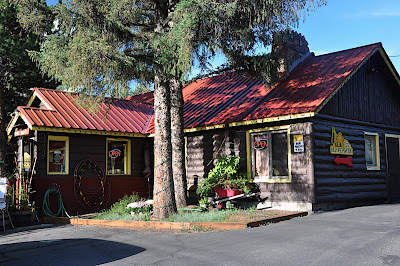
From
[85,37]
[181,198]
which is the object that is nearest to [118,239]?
[181,198]

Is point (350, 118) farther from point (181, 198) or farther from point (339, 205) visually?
point (181, 198)

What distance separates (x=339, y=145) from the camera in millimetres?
13352

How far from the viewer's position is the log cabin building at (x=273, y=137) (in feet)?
41.3

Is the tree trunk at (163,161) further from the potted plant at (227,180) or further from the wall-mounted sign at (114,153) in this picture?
the wall-mounted sign at (114,153)

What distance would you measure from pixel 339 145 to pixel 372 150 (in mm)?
2748

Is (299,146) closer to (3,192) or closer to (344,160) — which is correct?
(344,160)

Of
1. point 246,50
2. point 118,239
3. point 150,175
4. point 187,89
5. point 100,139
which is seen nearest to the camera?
point 118,239

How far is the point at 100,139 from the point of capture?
15.3m

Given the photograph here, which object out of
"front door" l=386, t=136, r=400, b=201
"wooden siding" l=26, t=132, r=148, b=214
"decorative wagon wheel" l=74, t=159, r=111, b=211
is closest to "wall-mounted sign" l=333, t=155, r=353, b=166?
"front door" l=386, t=136, r=400, b=201

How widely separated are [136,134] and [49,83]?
319 inches

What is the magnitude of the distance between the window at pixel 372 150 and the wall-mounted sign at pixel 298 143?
159 inches

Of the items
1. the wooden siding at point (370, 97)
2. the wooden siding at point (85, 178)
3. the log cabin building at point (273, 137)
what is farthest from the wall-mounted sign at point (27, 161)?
the wooden siding at point (370, 97)

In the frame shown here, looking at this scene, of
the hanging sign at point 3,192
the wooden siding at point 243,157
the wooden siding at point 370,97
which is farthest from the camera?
the wooden siding at point 370,97

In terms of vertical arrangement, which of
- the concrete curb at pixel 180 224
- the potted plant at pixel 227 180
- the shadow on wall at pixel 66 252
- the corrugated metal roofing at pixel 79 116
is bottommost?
the shadow on wall at pixel 66 252
